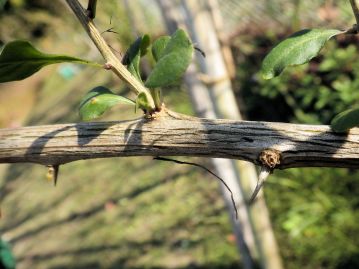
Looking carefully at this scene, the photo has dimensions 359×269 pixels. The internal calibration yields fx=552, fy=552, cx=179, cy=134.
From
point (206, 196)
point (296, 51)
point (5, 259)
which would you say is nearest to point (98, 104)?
point (296, 51)

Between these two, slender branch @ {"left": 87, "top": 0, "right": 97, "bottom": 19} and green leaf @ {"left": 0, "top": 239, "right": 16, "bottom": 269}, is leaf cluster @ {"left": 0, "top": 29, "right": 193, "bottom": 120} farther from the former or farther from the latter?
green leaf @ {"left": 0, "top": 239, "right": 16, "bottom": 269}

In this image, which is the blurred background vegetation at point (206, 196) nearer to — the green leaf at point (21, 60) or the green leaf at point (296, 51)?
the green leaf at point (296, 51)

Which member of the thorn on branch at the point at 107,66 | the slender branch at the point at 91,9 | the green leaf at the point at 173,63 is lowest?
the green leaf at the point at 173,63

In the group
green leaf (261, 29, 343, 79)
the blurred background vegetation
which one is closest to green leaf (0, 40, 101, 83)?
green leaf (261, 29, 343, 79)

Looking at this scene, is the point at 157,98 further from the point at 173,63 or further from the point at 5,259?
the point at 5,259

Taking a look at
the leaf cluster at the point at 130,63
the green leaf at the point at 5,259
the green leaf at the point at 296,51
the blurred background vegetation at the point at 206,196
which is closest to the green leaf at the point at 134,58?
the leaf cluster at the point at 130,63
